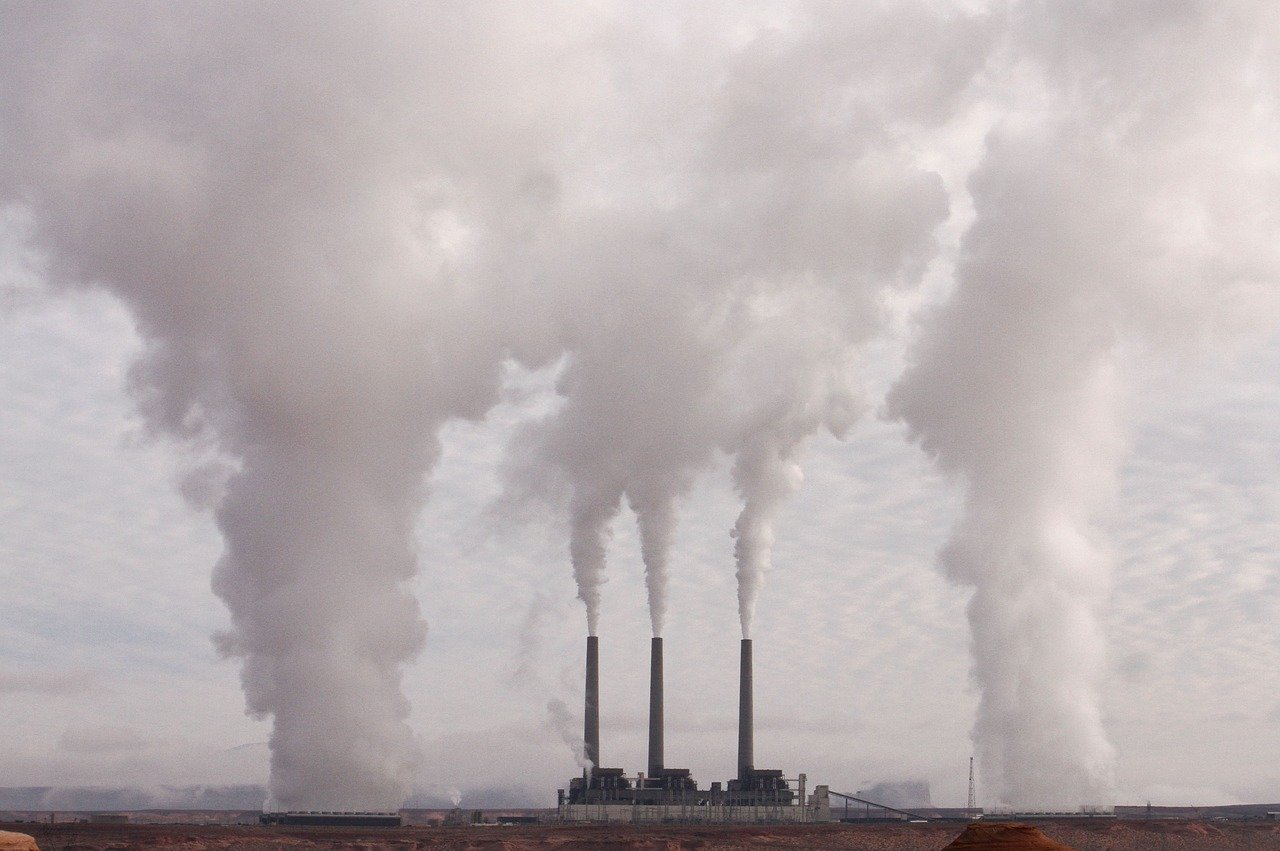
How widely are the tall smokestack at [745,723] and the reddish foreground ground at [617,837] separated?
18503 mm

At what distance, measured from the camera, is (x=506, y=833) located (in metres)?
154

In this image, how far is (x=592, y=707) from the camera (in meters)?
196

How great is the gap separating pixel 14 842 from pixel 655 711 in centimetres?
13741

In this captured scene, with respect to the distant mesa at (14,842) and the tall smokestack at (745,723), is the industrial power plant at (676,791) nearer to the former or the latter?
the tall smokestack at (745,723)

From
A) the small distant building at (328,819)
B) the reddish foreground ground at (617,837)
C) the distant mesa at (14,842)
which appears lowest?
the reddish foreground ground at (617,837)

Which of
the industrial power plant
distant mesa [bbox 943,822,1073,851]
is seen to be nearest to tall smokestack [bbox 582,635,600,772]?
the industrial power plant

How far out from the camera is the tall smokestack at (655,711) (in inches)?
7357

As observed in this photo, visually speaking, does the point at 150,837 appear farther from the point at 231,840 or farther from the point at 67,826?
the point at 67,826

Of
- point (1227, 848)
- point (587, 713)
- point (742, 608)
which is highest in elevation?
point (742, 608)

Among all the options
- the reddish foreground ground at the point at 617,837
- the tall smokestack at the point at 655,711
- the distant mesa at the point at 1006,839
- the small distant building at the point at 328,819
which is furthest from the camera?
the tall smokestack at the point at 655,711

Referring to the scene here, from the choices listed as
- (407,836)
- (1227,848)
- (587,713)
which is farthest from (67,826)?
(1227,848)

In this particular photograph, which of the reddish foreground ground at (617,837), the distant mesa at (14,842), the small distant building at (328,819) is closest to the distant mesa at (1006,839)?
the distant mesa at (14,842)

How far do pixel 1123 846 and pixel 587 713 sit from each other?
239ft

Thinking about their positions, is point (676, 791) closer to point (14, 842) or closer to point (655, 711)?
point (655, 711)
